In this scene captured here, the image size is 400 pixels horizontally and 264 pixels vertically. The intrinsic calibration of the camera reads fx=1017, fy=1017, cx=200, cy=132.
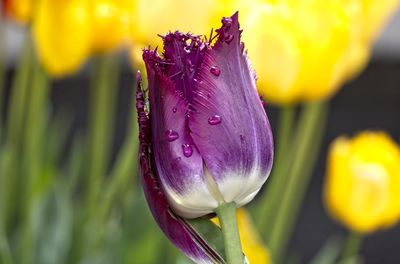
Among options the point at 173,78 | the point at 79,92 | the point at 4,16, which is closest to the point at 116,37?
the point at 4,16

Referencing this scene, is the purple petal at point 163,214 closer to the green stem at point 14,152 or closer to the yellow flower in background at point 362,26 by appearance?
the yellow flower in background at point 362,26

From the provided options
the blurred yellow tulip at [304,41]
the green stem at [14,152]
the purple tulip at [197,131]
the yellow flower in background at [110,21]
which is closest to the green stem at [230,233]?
the purple tulip at [197,131]

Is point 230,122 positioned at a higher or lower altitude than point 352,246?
higher

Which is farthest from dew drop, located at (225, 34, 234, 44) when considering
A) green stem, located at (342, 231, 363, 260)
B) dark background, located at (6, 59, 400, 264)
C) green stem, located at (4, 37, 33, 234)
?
Result: dark background, located at (6, 59, 400, 264)

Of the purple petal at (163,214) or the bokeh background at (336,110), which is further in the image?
the bokeh background at (336,110)

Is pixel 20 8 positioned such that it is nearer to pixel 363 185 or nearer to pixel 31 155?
pixel 31 155

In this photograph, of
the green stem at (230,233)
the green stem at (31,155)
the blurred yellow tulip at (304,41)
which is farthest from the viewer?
the green stem at (31,155)

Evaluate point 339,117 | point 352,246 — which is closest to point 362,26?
point 352,246
